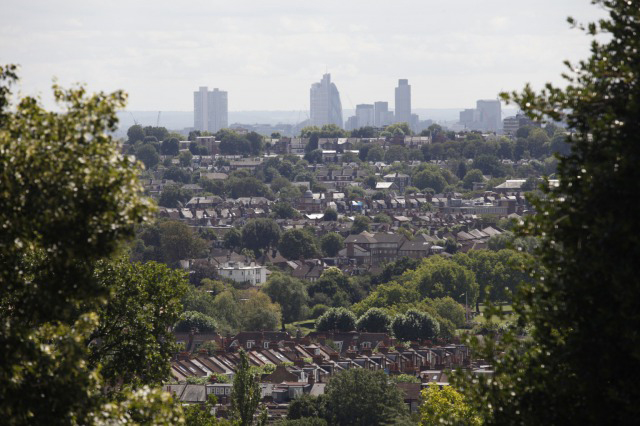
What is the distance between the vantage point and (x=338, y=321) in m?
82.4

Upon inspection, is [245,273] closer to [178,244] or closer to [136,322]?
[178,244]

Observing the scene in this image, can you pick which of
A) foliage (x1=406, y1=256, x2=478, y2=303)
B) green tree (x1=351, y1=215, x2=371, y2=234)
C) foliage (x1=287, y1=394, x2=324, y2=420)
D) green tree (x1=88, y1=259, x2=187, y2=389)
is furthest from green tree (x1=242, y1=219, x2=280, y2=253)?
green tree (x1=88, y1=259, x2=187, y2=389)

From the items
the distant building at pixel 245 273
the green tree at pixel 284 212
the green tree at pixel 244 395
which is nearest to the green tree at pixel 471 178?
the green tree at pixel 284 212

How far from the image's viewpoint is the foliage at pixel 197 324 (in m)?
79.6

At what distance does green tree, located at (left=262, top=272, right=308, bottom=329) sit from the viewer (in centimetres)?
9369

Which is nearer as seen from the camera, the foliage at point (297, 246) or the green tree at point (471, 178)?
the foliage at point (297, 246)

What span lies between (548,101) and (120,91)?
359 centimetres

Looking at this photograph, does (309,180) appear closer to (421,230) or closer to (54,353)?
(421,230)

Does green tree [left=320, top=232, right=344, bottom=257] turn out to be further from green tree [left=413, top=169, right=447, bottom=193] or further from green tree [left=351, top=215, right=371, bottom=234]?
green tree [left=413, top=169, right=447, bottom=193]

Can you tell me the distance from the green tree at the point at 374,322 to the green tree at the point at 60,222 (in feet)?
227

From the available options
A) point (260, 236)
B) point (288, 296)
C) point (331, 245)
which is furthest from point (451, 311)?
point (260, 236)

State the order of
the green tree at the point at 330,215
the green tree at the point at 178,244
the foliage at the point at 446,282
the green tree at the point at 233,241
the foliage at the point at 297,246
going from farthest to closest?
1. the green tree at the point at 330,215
2. the green tree at the point at 233,241
3. the foliage at the point at 297,246
4. the green tree at the point at 178,244
5. the foliage at the point at 446,282

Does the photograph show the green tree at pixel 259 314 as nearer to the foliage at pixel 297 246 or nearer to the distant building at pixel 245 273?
the distant building at pixel 245 273

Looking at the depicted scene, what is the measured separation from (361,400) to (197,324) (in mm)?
30835
